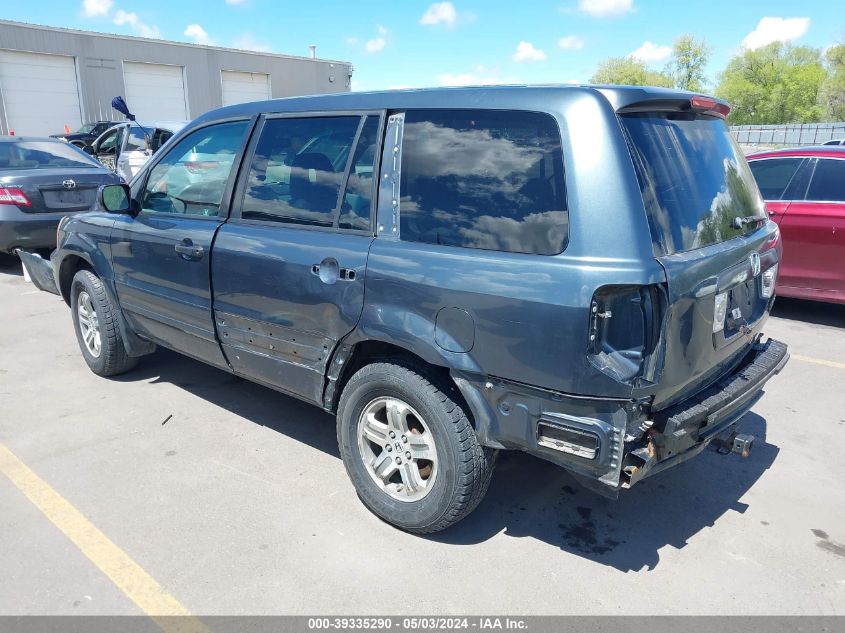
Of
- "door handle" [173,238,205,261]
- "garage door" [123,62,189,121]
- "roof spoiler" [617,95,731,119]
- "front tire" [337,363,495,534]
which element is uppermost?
"garage door" [123,62,189,121]

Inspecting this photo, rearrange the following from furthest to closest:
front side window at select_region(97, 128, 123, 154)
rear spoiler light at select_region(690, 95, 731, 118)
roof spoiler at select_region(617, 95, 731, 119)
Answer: front side window at select_region(97, 128, 123, 154) < rear spoiler light at select_region(690, 95, 731, 118) < roof spoiler at select_region(617, 95, 731, 119)

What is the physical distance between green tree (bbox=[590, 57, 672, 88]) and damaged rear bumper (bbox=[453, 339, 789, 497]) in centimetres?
8330

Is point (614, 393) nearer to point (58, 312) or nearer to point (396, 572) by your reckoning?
point (396, 572)

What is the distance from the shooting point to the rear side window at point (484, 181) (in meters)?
2.43

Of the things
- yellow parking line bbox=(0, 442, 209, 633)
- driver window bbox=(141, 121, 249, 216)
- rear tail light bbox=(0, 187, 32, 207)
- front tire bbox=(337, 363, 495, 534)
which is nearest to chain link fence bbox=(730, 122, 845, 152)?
rear tail light bbox=(0, 187, 32, 207)

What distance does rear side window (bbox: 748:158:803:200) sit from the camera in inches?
254

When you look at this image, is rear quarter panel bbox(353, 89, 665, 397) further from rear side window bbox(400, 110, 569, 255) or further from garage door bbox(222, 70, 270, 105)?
garage door bbox(222, 70, 270, 105)

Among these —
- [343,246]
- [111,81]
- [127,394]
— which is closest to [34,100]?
[111,81]

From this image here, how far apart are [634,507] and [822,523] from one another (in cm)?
88

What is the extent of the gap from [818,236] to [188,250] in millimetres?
5699

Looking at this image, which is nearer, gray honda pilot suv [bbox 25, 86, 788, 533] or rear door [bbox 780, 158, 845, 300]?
gray honda pilot suv [bbox 25, 86, 788, 533]

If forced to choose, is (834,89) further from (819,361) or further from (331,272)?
(331,272)

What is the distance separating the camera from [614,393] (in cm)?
229

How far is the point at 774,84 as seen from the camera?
7669 cm
